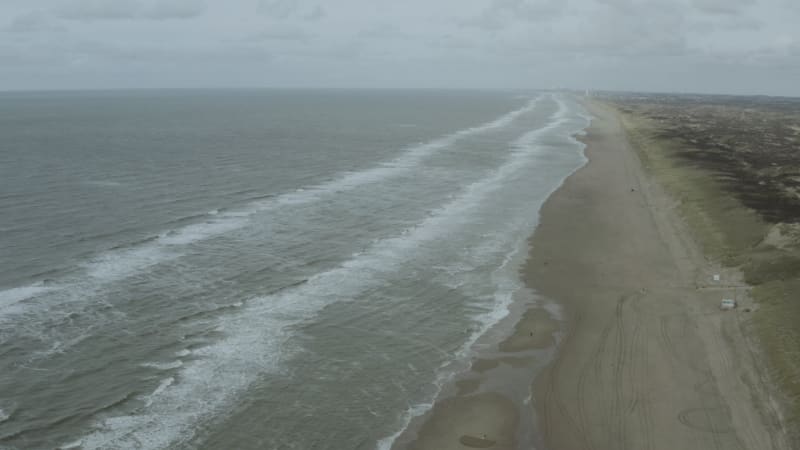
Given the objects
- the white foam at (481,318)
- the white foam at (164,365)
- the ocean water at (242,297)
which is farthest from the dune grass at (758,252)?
the white foam at (164,365)

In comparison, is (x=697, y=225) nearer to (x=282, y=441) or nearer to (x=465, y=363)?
(x=465, y=363)

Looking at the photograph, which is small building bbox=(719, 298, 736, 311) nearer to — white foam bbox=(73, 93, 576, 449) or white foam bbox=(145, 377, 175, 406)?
white foam bbox=(73, 93, 576, 449)

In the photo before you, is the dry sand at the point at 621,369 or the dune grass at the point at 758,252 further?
the dune grass at the point at 758,252

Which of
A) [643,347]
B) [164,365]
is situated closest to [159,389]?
[164,365]

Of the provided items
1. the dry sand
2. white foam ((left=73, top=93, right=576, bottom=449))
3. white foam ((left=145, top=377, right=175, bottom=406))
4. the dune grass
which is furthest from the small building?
white foam ((left=145, top=377, right=175, bottom=406))

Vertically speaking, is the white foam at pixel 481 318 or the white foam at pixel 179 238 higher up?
the white foam at pixel 179 238

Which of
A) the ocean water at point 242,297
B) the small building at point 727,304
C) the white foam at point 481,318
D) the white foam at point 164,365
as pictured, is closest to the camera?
the ocean water at point 242,297

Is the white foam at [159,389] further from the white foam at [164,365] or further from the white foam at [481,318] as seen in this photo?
the white foam at [481,318]

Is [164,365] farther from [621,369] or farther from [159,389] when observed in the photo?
[621,369]
